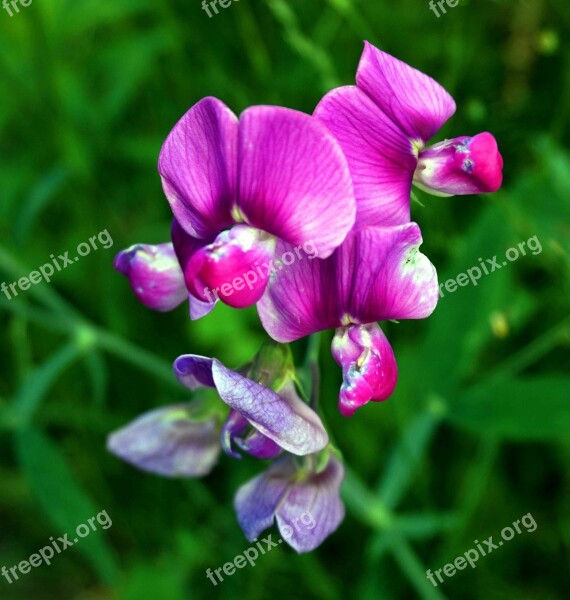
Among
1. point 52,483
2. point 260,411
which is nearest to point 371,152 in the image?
point 260,411

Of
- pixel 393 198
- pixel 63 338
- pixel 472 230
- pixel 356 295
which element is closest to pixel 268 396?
pixel 356 295

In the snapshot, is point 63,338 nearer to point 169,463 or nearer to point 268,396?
point 169,463

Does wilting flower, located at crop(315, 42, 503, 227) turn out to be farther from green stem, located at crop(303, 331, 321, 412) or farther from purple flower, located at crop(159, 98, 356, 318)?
green stem, located at crop(303, 331, 321, 412)

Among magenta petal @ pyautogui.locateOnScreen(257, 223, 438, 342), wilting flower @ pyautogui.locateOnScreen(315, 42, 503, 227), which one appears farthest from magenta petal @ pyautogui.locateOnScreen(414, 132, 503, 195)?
magenta petal @ pyautogui.locateOnScreen(257, 223, 438, 342)

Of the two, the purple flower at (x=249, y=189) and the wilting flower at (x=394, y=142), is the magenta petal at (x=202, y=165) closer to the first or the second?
the purple flower at (x=249, y=189)

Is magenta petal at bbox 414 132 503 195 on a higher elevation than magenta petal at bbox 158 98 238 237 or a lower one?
lower

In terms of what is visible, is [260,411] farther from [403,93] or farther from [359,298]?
[403,93]

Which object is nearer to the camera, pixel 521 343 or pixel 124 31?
pixel 521 343
